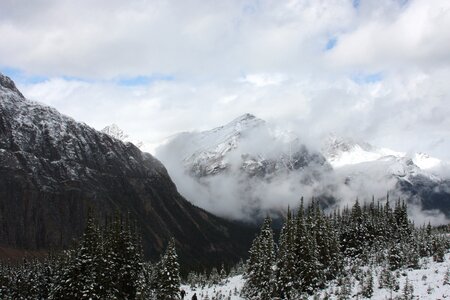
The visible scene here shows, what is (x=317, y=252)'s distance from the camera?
93500 millimetres

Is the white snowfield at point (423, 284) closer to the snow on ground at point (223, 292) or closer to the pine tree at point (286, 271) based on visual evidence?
the pine tree at point (286, 271)

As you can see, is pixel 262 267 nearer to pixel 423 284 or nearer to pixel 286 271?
pixel 286 271

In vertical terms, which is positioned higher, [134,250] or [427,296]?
[134,250]

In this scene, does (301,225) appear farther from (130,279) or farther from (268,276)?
(130,279)

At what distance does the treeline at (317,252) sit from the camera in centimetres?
8869

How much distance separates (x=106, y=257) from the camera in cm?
8225

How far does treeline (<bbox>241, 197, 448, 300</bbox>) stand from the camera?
88688 millimetres

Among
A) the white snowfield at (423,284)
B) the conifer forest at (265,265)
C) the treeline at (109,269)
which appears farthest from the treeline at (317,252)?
the treeline at (109,269)

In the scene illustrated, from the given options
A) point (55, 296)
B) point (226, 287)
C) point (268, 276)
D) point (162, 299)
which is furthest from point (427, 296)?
point (226, 287)

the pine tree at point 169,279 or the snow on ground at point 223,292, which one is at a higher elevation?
the pine tree at point 169,279

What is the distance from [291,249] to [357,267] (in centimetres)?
1515

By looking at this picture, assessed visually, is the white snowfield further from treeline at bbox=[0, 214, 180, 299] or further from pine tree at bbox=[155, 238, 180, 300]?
treeline at bbox=[0, 214, 180, 299]

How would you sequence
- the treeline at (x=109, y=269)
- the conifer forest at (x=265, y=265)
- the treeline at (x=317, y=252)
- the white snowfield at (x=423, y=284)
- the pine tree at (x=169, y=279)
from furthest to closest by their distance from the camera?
the treeline at (x=317, y=252)
the pine tree at (x=169, y=279)
the conifer forest at (x=265, y=265)
the treeline at (x=109, y=269)
the white snowfield at (x=423, y=284)

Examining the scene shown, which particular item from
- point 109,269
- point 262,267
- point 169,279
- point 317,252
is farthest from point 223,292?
point 109,269
